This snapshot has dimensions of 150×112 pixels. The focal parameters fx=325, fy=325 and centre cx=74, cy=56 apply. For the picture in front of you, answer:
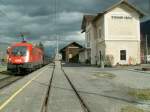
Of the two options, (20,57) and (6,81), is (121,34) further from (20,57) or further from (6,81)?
(6,81)

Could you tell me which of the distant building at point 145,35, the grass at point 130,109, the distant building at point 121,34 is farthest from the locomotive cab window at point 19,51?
the distant building at point 145,35

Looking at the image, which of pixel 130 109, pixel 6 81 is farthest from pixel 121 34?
pixel 130 109

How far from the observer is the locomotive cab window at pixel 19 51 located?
3292 centimetres

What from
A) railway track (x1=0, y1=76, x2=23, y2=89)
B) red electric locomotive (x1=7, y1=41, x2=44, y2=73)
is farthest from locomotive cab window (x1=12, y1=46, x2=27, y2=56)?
railway track (x1=0, y1=76, x2=23, y2=89)

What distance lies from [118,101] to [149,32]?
62871mm

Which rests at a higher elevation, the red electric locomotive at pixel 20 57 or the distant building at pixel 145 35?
the distant building at pixel 145 35

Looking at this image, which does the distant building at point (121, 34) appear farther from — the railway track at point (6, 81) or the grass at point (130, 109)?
the grass at point (130, 109)

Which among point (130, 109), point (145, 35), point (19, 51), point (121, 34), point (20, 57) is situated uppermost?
point (145, 35)

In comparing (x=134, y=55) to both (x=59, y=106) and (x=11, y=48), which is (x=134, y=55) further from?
(x=59, y=106)

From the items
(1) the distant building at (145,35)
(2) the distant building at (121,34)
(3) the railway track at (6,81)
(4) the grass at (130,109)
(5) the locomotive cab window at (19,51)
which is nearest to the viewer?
(4) the grass at (130,109)

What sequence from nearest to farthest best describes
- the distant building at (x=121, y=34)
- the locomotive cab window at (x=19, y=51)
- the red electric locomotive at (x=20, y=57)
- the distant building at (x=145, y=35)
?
1. the red electric locomotive at (x=20, y=57)
2. the locomotive cab window at (x=19, y=51)
3. the distant building at (x=121, y=34)
4. the distant building at (x=145, y=35)

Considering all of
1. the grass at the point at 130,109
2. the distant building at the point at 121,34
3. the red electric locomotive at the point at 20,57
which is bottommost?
the grass at the point at 130,109

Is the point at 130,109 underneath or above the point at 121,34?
underneath

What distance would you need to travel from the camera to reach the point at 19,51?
109 feet
